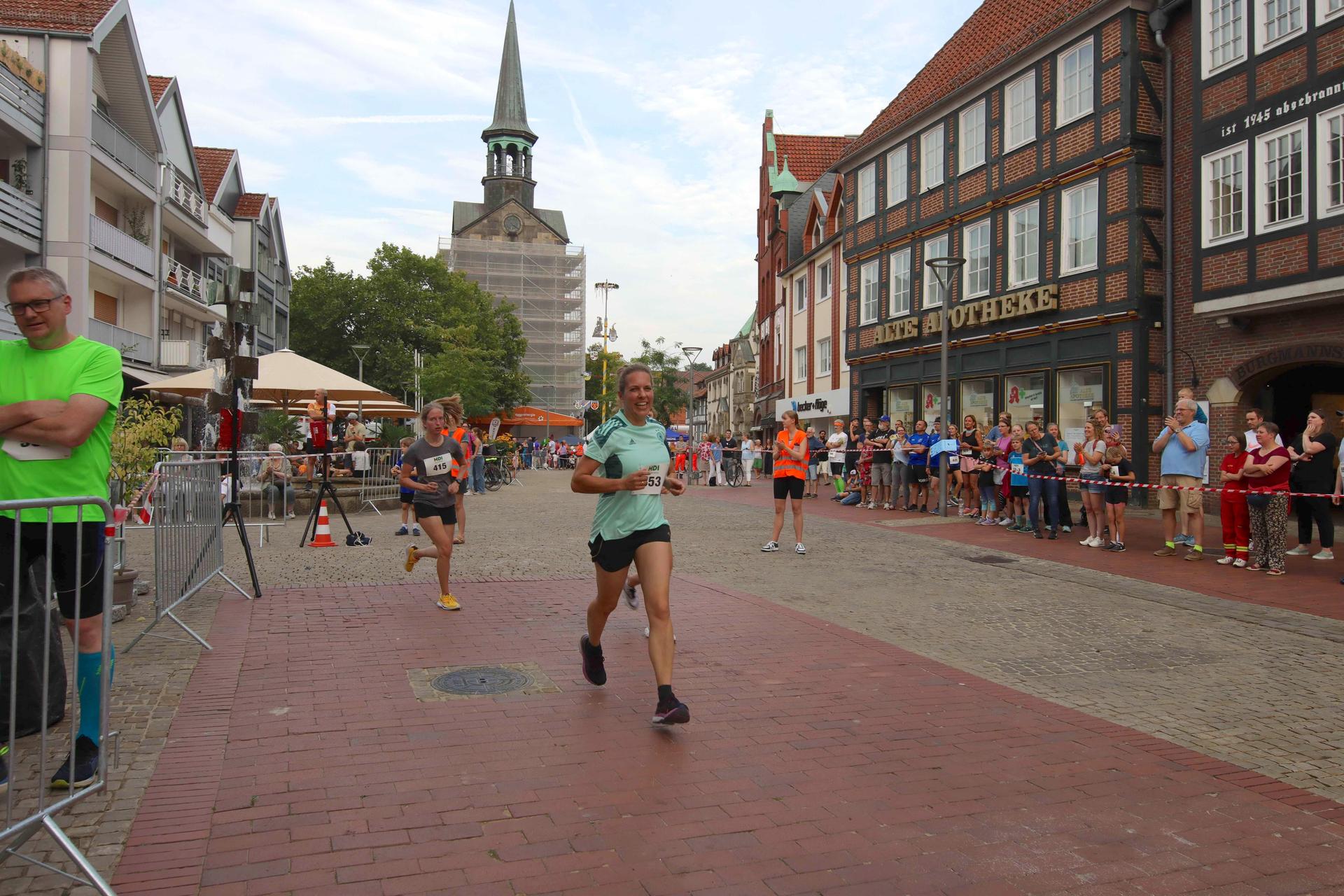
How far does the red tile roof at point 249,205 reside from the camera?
4666cm

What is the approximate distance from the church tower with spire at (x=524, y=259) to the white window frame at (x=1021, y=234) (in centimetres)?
6208

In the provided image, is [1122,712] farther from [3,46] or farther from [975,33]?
[3,46]

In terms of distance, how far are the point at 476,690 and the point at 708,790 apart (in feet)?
6.43

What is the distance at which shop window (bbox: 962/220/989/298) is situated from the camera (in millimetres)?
24109

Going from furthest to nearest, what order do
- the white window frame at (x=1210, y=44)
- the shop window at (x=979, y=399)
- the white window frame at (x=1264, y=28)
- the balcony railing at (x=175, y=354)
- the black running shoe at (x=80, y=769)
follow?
the balcony railing at (x=175, y=354) < the shop window at (x=979, y=399) < the white window frame at (x=1210, y=44) < the white window frame at (x=1264, y=28) < the black running shoe at (x=80, y=769)

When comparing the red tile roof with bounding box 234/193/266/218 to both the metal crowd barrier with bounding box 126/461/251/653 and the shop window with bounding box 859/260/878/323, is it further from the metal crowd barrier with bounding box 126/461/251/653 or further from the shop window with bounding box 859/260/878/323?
the metal crowd barrier with bounding box 126/461/251/653

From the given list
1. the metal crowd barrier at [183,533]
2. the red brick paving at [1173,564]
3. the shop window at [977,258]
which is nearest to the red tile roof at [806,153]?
the shop window at [977,258]

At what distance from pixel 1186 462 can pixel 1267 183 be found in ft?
24.2

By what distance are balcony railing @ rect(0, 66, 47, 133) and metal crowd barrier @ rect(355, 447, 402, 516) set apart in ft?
42.1

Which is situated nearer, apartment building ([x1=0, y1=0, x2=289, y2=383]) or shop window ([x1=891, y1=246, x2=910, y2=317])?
apartment building ([x1=0, y1=0, x2=289, y2=383])

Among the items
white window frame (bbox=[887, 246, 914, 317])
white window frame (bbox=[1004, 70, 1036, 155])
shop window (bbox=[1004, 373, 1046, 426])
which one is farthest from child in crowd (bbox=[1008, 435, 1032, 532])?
white window frame (bbox=[887, 246, 914, 317])

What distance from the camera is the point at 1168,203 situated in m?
19.2

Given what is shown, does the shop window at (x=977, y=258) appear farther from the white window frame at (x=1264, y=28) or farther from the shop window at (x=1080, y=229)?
the white window frame at (x=1264, y=28)

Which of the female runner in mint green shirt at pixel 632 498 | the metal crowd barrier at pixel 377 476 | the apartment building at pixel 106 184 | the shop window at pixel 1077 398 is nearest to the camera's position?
the female runner in mint green shirt at pixel 632 498
